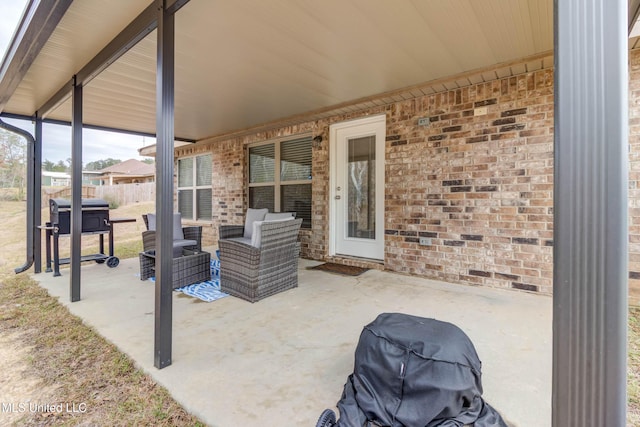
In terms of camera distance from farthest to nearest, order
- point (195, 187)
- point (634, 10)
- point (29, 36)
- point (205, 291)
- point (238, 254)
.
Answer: point (195, 187), point (205, 291), point (238, 254), point (29, 36), point (634, 10)

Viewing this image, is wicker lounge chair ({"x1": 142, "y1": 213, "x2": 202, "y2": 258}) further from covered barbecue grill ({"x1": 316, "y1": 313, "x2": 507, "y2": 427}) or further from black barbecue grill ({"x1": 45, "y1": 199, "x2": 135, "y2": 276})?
covered barbecue grill ({"x1": 316, "y1": 313, "x2": 507, "y2": 427})

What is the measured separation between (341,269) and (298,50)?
3012mm

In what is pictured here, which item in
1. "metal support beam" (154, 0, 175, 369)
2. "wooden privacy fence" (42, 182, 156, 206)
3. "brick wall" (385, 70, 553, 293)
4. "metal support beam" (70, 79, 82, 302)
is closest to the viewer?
"metal support beam" (154, 0, 175, 369)

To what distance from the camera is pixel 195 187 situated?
25.6ft

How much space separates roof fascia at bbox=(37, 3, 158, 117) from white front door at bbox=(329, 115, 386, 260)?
3.13 metres

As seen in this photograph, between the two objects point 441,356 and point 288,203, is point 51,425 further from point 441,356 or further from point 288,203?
point 288,203

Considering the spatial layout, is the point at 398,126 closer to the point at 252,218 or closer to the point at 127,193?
the point at 252,218

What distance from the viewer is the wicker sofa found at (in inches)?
132

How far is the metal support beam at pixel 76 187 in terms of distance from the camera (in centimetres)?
327

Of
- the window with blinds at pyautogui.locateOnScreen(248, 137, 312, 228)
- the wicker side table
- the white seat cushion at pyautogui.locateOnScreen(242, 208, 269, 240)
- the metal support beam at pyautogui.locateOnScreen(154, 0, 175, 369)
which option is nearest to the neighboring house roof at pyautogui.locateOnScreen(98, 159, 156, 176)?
the window with blinds at pyautogui.locateOnScreen(248, 137, 312, 228)

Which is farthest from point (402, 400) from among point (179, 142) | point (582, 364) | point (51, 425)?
point (179, 142)

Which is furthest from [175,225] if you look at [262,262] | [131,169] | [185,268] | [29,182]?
[131,169]

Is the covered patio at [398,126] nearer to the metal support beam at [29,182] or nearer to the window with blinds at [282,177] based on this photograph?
the metal support beam at [29,182]

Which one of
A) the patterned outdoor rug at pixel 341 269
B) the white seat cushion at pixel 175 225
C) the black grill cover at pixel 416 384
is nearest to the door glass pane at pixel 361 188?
the patterned outdoor rug at pixel 341 269
